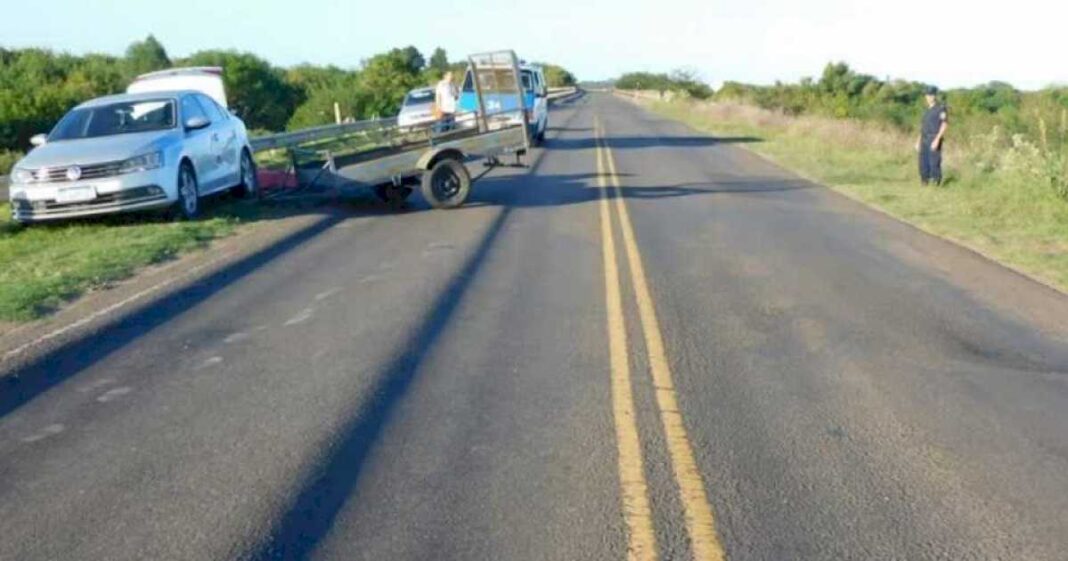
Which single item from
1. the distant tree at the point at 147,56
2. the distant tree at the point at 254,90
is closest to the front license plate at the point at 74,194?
the distant tree at the point at 254,90

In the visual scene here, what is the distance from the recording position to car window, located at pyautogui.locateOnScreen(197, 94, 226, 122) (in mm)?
17547

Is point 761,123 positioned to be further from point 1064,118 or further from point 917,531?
point 917,531

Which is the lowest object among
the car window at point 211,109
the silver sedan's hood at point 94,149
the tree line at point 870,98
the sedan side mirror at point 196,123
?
the tree line at point 870,98

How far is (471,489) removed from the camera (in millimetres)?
5457

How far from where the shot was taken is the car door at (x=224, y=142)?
17281 mm

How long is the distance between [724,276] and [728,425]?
16.0 ft

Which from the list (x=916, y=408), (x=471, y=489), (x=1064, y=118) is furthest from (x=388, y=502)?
(x=1064, y=118)

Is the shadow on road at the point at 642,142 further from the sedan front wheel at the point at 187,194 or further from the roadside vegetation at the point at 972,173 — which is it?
the sedan front wheel at the point at 187,194

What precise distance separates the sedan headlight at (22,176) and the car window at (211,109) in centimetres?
316

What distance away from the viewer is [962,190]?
18953 millimetres

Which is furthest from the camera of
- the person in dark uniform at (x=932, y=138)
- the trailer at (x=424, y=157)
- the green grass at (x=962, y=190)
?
the person in dark uniform at (x=932, y=138)

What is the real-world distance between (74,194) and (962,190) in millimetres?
13141

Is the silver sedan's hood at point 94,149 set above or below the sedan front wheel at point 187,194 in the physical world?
above

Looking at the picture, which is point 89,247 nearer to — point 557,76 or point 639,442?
point 639,442
